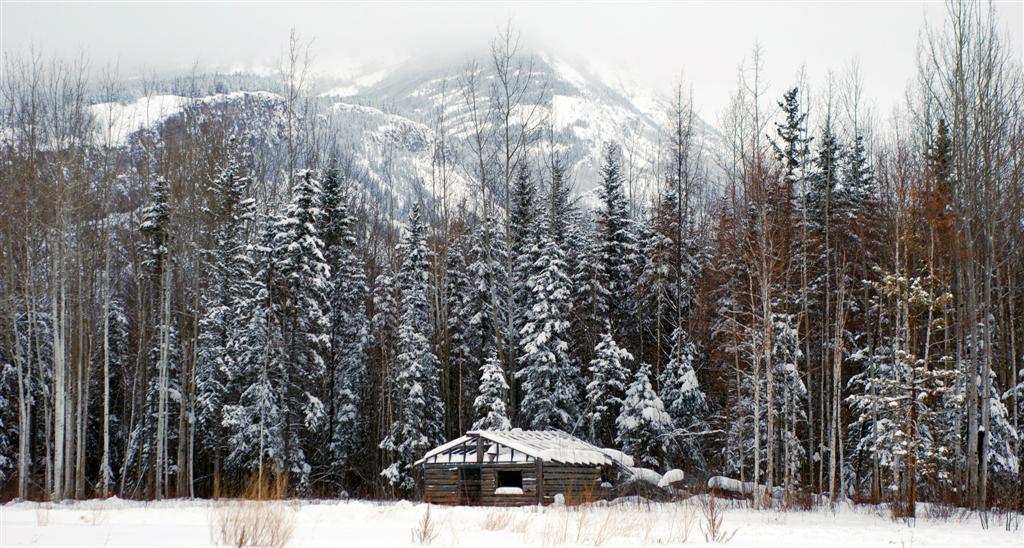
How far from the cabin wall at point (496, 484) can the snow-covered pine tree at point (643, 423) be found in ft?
12.4

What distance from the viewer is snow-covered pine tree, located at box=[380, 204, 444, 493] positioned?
3356 centimetres

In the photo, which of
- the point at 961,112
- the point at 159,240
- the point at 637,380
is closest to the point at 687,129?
the point at 637,380


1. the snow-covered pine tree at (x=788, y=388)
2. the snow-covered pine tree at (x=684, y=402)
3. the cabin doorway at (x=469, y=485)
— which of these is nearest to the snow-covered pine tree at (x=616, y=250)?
the snow-covered pine tree at (x=684, y=402)

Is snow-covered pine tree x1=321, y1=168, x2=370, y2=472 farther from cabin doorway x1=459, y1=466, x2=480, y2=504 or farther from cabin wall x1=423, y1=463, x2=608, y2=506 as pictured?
cabin doorway x1=459, y1=466, x2=480, y2=504

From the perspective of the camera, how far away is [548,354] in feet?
104

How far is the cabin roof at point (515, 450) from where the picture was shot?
982 inches

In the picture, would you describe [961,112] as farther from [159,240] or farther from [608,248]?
[159,240]

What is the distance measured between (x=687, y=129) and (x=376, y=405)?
1976 cm

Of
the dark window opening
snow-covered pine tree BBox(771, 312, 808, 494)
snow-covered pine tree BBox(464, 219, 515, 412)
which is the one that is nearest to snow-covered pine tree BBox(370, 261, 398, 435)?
snow-covered pine tree BBox(464, 219, 515, 412)

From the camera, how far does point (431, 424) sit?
115 feet

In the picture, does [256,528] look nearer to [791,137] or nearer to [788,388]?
Result: [788,388]

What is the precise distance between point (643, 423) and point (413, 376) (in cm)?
1004

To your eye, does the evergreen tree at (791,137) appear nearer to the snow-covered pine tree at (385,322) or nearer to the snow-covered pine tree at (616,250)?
the snow-covered pine tree at (616,250)

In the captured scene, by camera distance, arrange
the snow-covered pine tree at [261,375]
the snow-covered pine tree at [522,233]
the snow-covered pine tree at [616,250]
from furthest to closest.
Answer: the snow-covered pine tree at [522,233], the snow-covered pine tree at [616,250], the snow-covered pine tree at [261,375]
